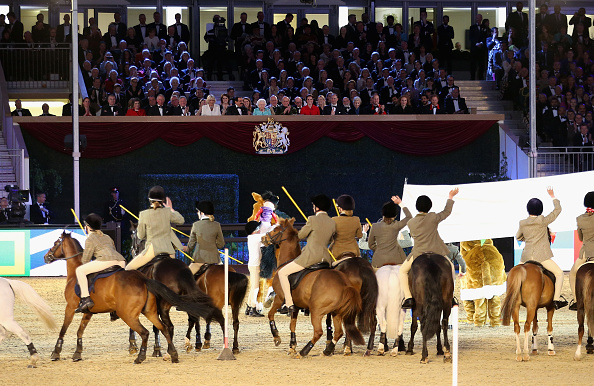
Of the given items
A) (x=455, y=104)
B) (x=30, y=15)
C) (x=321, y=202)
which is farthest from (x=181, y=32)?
(x=321, y=202)

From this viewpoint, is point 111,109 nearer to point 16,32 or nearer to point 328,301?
point 16,32

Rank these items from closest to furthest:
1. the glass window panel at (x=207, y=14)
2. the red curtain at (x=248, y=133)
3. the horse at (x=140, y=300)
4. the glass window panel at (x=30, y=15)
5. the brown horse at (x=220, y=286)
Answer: the horse at (x=140, y=300), the brown horse at (x=220, y=286), the red curtain at (x=248, y=133), the glass window panel at (x=30, y=15), the glass window panel at (x=207, y=14)

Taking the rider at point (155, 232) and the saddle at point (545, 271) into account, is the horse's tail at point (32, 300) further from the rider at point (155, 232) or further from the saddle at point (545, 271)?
the saddle at point (545, 271)

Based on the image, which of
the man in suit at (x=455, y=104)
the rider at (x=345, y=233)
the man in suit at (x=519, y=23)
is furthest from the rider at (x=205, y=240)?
the man in suit at (x=519, y=23)

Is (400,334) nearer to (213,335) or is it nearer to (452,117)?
(213,335)

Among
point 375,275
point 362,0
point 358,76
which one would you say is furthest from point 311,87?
point 375,275

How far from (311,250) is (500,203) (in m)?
3.93

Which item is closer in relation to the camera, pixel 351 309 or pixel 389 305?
pixel 351 309

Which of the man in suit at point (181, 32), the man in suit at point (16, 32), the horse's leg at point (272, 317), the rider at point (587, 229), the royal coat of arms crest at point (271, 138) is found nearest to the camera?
the rider at point (587, 229)

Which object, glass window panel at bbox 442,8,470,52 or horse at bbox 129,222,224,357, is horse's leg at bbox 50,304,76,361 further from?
glass window panel at bbox 442,8,470,52

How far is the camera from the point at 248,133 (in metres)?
24.6

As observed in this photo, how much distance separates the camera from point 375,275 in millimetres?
12539

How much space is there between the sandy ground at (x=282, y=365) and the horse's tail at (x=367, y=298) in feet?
1.48

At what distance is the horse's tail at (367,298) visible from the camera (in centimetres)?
1234
